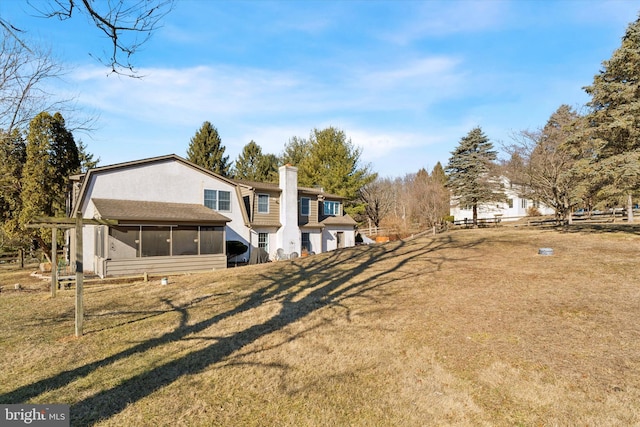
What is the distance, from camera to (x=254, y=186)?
22.4 meters

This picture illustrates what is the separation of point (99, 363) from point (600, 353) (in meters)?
8.89

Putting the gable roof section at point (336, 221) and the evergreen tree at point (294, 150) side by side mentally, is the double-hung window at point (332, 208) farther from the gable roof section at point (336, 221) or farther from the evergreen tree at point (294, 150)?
the evergreen tree at point (294, 150)

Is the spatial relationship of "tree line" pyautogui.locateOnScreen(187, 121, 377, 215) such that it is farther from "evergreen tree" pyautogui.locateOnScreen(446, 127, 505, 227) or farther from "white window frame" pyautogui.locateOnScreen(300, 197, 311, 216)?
"evergreen tree" pyautogui.locateOnScreen(446, 127, 505, 227)

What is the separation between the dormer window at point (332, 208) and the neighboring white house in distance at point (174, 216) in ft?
12.7

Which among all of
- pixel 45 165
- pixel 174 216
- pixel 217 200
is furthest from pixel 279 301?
pixel 45 165

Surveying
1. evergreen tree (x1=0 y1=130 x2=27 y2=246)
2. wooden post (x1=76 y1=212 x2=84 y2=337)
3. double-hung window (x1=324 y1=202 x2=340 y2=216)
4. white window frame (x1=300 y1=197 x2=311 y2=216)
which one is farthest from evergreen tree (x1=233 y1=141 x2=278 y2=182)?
wooden post (x1=76 y1=212 x2=84 y2=337)

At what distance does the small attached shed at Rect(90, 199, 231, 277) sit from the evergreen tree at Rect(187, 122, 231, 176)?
1167 inches

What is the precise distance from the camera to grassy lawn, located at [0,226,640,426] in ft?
14.2

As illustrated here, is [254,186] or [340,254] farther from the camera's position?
[254,186]

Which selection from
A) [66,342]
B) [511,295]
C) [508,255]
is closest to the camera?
[66,342]

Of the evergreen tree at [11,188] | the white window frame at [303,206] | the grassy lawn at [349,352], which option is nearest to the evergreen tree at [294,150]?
the white window frame at [303,206]

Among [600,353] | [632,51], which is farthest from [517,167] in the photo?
[600,353]

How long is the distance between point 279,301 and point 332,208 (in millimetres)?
19509

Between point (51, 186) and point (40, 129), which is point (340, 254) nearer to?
point (51, 186)
